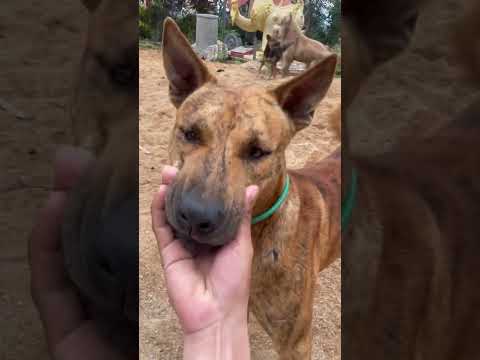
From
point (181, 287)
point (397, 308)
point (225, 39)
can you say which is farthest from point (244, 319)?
point (225, 39)

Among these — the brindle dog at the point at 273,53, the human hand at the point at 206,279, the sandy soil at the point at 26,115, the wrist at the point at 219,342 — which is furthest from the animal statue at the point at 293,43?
the wrist at the point at 219,342

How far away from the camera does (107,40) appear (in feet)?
2.87

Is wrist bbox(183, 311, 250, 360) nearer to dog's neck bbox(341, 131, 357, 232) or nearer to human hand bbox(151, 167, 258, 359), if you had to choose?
human hand bbox(151, 167, 258, 359)

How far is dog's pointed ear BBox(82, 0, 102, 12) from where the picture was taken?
33.1 inches

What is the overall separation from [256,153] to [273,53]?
27cm

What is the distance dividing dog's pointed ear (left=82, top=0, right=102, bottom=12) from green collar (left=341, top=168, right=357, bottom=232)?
2.10 feet

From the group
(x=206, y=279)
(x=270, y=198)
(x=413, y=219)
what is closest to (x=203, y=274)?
(x=206, y=279)

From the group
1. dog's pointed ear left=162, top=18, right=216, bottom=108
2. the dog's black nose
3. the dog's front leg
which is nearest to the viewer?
the dog's black nose

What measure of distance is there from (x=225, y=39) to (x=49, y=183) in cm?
48

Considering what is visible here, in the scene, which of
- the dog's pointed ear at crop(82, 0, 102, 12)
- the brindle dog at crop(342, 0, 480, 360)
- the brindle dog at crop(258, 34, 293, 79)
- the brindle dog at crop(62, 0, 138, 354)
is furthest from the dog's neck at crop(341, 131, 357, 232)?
the dog's pointed ear at crop(82, 0, 102, 12)

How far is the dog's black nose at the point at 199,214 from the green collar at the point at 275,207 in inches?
7.8

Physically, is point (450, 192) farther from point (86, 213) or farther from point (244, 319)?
point (86, 213)

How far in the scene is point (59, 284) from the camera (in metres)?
0.90

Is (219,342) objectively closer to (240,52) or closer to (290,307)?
(290,307)
